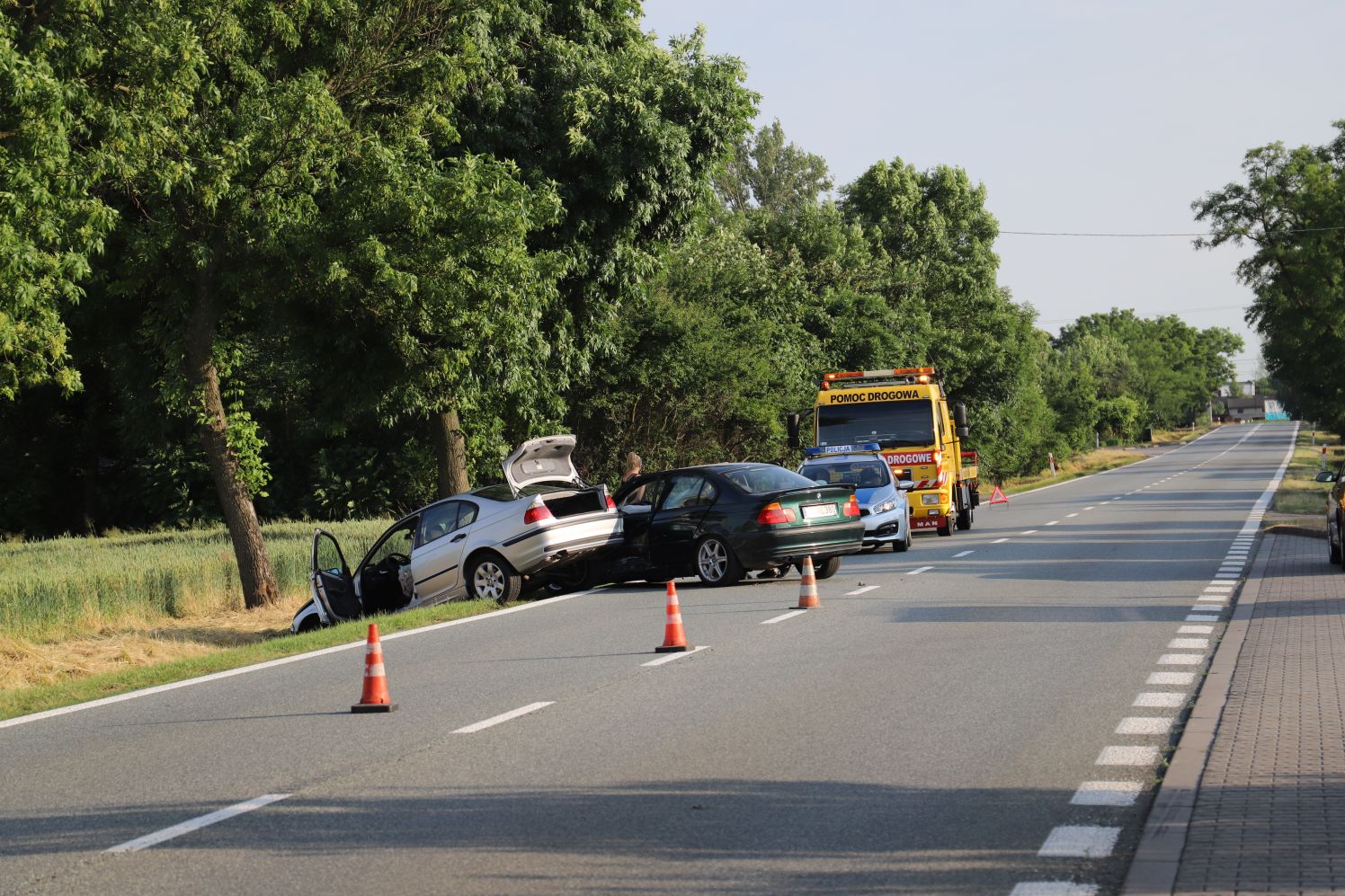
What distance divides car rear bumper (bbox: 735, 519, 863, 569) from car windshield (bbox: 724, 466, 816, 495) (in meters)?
0.62

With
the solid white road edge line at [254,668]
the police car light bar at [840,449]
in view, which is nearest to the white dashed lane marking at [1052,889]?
the solid white road edge line at [254,668]

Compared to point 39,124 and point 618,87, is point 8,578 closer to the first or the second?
point 39,124

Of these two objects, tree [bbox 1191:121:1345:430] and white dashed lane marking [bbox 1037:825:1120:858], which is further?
tree [bbox 1191:121:1345:430]

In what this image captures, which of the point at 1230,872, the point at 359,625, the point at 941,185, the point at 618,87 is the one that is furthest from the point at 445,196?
the point at 941,185

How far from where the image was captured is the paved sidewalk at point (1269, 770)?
5453 mm

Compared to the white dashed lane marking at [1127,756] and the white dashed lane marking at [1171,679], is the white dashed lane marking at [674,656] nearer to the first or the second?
the white dashed lane marking at [1171,679]

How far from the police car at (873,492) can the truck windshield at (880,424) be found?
265cm

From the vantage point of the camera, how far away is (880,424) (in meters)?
28.9

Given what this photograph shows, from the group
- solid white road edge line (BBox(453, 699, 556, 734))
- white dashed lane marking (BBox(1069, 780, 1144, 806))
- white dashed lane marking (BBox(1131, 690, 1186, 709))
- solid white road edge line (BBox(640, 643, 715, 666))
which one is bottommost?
white dashed lane marking (BBox(1131, 690, 1186, 709))

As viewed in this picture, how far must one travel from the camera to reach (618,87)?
26266mm

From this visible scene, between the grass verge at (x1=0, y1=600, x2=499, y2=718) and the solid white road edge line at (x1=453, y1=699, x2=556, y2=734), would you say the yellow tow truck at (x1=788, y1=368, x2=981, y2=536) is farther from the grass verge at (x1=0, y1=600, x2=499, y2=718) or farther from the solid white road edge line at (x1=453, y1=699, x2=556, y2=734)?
the solid white road edge line at (x1=453, y1=699, x2=556, y2=734)

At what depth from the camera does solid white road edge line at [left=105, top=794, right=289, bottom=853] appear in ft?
21.1

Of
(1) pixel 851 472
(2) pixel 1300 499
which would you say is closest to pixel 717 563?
(1) pixel 851 472

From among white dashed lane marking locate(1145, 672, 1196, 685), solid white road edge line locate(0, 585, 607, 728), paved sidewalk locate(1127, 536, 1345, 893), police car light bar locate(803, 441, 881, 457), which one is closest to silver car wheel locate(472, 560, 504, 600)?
solid white road edge line locate(0, 585, 607, 728)
